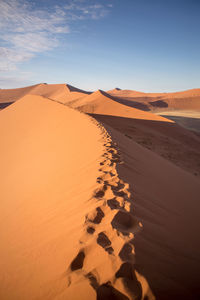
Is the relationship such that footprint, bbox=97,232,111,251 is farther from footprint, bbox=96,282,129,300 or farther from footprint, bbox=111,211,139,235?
footprint, bbox=96,282,129,300

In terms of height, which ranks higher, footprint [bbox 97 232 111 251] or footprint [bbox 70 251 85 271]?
footprint [bbox 97 232 111 251]

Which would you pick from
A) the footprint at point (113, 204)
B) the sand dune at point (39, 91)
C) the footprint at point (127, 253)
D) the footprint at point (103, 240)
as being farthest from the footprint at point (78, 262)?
the sand dune at point (39, 91)

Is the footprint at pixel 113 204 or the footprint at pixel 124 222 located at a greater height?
the footprint at pixel 113 204

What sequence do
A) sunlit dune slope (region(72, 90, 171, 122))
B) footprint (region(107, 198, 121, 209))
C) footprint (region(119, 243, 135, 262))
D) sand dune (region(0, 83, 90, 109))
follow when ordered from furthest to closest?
sand dune (region(0, 83, 90, 109))
sunlit dune slope (region(72, 90, 171, 122))
footprint (region(107, 198, 121, 209))
footprint (region(119, 243, 135, 262))

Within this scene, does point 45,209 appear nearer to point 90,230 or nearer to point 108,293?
point 90,230

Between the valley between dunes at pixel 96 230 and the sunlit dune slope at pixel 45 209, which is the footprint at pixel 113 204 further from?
the sunlit dune slope at pixel 45 209

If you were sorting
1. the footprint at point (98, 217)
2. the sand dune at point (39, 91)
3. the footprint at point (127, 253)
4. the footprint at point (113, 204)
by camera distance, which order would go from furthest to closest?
the sand dune at point (39, 91), the footprint at point (113, 204), the footprint at point (98, 217), the footprint at point (127, 253)

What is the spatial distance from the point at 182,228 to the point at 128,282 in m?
1.25

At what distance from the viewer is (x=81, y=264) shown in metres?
1.52

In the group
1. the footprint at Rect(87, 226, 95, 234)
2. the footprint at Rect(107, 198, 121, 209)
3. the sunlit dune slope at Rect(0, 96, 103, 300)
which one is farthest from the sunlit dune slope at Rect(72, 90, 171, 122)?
the footprint at Rect(87, 226, 95, 234)

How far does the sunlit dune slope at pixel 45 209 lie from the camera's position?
1.54m

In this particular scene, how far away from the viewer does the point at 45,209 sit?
260 centimetres

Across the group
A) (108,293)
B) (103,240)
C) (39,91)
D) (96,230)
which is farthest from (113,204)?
(39,91)

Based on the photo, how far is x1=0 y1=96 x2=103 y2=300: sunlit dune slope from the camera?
154 cm
